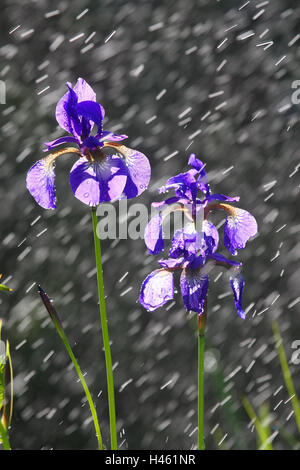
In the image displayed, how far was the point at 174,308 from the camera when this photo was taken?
65.0 inches

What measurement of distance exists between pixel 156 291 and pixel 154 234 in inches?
2.2

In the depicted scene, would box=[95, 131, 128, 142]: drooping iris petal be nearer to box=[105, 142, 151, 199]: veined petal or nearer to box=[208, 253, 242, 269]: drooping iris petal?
box=[105, 142, 151, 199]: veined petal

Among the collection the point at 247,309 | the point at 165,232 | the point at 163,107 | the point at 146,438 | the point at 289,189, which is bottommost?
the point at 146,438

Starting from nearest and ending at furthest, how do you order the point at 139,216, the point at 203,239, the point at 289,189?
the point at 203,239
the point at 139,216
the point at 289,189

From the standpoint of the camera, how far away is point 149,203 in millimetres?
1605

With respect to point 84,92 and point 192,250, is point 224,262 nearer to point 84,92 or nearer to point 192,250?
point 192,250

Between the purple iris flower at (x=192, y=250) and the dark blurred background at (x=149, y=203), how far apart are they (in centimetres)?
108

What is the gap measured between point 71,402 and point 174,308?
399mm

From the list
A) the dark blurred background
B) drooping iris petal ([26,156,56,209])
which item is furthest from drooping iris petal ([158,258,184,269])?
the dark blurred background

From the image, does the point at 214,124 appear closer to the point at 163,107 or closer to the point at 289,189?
the point at 163,107

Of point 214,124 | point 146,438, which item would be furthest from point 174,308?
point 214,124

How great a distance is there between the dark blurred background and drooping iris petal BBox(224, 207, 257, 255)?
1091mm

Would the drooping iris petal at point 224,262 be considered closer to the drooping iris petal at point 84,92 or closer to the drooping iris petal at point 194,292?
the drooping iris petal at point 194,292

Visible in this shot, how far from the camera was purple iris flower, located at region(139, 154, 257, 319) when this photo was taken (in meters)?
0.48
